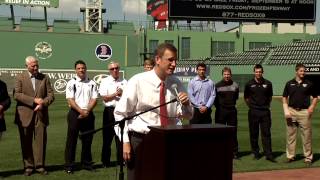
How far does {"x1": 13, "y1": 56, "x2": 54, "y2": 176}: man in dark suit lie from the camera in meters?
9.02

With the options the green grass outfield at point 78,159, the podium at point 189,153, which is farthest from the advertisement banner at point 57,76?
the podium at point 189,153

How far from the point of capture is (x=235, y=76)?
49.4 metres

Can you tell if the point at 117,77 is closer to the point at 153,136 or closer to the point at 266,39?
the point at 153,136

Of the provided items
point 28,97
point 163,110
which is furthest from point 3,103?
point 163,110

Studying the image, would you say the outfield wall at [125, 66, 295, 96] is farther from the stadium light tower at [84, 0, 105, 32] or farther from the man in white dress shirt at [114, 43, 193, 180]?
the man in white dress shirt at [114, 43, 193, 180]

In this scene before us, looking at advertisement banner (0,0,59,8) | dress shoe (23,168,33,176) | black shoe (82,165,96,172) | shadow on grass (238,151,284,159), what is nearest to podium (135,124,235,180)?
dress shoe (23,168,33,176)

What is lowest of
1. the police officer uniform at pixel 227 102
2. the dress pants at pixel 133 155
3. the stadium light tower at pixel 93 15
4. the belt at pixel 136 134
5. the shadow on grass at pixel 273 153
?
the shadow on grass at pixel 273 153

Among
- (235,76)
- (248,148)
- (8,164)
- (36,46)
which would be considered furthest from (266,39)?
(8,164)

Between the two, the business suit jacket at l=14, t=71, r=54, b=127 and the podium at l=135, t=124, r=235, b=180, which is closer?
the podium at l=135, t=124, r=235, b=180

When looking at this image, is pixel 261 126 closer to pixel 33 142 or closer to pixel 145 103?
pixel 33 142

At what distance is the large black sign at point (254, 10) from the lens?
48188mm

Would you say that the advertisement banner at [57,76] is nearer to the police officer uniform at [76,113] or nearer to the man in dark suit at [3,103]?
the police officer uniform at [76,113]

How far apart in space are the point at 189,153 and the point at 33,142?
216 inches

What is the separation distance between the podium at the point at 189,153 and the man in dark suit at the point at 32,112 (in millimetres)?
4965
